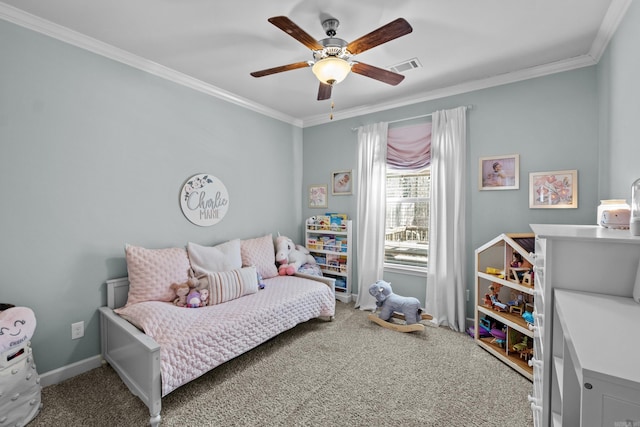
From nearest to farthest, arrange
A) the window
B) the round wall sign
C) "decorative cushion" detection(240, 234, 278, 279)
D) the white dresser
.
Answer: the white dresser → the round wall sign → "decorative cushion" detection(240, 234, 278, 279) → the window

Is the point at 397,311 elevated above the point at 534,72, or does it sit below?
below

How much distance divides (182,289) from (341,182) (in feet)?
7.77

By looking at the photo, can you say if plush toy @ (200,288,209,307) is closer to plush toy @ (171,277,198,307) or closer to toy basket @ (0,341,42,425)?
plush toy @ (171,277,198,307)

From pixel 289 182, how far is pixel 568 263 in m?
3.35

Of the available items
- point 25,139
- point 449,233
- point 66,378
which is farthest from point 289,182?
point 66,378

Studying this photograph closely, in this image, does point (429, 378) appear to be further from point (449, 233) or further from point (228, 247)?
point (228, 247)

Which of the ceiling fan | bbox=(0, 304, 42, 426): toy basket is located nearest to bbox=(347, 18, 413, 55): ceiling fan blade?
the ceiling fan

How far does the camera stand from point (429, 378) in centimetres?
211

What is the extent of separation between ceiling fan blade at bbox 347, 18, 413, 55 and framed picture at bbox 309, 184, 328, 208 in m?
2.34

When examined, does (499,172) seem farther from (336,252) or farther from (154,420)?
(154,420)

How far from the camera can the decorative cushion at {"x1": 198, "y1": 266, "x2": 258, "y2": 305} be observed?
249cm

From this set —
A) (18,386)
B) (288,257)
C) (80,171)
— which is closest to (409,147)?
(288,257)

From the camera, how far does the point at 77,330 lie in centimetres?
218

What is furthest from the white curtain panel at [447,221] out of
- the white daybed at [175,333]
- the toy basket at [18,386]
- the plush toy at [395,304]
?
the toy basket at [18,386]
